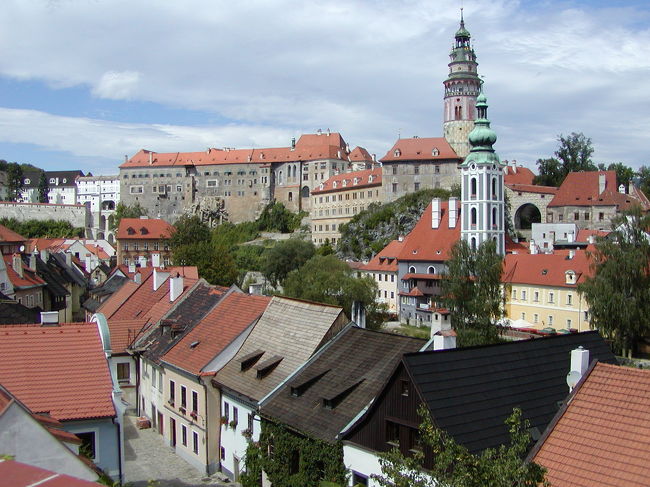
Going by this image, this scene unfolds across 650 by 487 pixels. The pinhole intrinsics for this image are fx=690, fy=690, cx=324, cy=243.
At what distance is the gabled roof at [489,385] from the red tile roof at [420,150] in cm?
8291

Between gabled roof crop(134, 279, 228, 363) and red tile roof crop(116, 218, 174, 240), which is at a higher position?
red tile roof crop(116, 218, 174, 240)

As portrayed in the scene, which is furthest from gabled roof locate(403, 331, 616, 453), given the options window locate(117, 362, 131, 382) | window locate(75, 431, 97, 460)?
window locate(117, 362, 131, 382)

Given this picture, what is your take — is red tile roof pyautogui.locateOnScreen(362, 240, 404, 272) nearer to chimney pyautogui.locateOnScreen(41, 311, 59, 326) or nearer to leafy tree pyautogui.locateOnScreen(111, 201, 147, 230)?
chimney pyautogui.locateOnScreen(41, 311, 59, 326)

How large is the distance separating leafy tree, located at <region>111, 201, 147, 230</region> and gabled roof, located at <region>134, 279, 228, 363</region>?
339ft

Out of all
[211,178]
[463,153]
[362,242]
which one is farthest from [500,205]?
[211,178]

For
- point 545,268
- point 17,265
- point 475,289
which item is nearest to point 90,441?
point 475,289

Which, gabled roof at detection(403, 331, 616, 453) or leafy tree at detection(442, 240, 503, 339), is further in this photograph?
leafy tree at detection(442, 240, 503, 339)

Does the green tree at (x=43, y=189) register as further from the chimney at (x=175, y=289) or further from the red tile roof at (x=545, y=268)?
the chimney at (x=175, y=289)

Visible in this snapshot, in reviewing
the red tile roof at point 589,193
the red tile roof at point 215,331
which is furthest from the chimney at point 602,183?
the red tile roof at point 215,331

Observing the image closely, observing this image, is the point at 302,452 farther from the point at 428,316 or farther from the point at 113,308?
the point at 428,316

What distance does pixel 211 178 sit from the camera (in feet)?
430

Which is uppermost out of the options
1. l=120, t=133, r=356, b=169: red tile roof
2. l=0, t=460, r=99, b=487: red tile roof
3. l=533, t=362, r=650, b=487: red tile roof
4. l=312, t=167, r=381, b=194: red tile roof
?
l=120, t=133, r=356, b=169: red tile roof

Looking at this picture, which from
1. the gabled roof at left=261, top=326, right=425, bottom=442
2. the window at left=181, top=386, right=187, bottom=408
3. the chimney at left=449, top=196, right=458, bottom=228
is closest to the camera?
the gabled roof at left=261, top=326, right=425, bottom=442

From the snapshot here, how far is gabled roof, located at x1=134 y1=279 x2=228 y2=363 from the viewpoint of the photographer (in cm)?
2653
